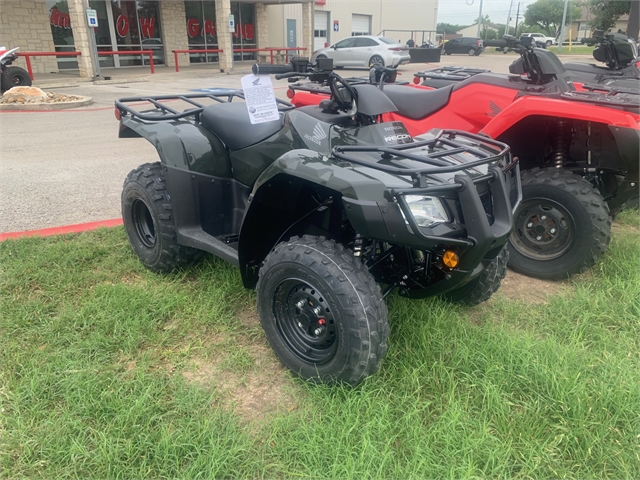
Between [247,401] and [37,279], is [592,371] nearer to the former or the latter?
[247,401]

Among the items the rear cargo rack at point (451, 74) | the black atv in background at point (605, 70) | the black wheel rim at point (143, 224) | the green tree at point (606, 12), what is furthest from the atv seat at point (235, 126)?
the green tree at point (606, 12)

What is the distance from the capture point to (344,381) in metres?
2.33

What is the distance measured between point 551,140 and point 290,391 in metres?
2.89

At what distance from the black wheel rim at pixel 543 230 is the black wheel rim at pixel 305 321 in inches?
77.3

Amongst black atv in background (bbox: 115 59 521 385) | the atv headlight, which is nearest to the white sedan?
black atv in background (bbox: 115 59 521 385)

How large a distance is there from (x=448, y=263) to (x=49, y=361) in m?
2.08

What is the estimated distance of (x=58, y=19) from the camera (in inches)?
829

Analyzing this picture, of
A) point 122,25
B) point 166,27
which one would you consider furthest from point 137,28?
point 166,27

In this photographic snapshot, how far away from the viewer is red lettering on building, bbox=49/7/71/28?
20.9 m

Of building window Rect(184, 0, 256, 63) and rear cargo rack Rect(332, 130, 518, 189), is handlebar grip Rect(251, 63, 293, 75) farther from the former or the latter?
building window Rect(184, 0, 256, 63)

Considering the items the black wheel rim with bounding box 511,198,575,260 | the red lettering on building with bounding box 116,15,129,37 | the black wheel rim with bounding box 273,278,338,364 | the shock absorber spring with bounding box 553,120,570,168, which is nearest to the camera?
the black wheel rim with bounding box 273,278,338,364

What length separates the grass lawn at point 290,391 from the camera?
2029 mm

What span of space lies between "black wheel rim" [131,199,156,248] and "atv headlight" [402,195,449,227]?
7.49 ft

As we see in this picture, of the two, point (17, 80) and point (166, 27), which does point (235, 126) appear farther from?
point (166, 27)
